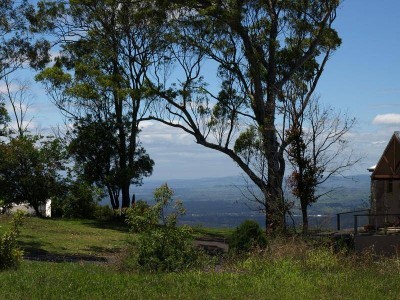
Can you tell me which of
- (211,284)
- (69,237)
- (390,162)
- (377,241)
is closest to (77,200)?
(69,237)

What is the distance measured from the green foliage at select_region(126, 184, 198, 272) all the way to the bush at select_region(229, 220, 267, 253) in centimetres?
261

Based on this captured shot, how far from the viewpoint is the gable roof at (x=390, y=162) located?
2731cm

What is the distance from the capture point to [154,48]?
32375mm

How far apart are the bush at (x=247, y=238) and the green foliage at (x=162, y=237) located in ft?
8.58

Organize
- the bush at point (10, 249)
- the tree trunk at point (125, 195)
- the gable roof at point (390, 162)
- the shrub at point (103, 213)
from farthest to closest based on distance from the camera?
1. the tree trunk at point (125, 195)
2. the shrub at point (103, 213)
3. the gable roof at point (390, 162)
4. the bush at point (10, 249)

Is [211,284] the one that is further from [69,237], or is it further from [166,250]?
[69,237]

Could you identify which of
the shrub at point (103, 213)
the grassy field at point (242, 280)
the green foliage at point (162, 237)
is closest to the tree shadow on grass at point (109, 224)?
the shrub at point (103, 213)

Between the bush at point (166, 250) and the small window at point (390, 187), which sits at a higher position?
the small window at point (390, 187)

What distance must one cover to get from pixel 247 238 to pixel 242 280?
208 inches

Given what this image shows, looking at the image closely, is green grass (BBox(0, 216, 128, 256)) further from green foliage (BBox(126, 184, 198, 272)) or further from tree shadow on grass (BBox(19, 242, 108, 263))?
green foliage (BBox(126, 184, 198, 272))

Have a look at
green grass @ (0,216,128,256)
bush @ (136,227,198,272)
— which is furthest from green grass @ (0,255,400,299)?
green grass @ (0,216,128,256)

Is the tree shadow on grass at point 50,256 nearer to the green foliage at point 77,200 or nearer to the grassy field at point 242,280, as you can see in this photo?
the grassy field at point 242,280

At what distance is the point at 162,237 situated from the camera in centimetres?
1227

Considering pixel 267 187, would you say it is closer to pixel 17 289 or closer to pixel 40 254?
pixel 40 254
